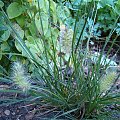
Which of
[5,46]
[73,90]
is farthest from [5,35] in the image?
[73,90]

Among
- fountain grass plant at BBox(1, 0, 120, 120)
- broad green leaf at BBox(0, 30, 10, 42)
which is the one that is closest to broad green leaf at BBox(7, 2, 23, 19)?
broad green leaf at BBox(0, 30, 10, 42)

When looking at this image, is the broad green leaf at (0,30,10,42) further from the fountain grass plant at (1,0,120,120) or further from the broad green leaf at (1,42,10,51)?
the fountain grass plant at (1,0,120,120)

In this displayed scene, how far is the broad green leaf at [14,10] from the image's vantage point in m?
1.91

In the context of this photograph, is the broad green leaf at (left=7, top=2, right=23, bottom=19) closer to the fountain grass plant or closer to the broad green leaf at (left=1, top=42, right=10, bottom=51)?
the broad green leaf at (left=1, top=42, right=10, bottom=51)

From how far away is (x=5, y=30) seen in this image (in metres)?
1.89

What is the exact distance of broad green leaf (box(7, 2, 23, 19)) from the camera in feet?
6.26

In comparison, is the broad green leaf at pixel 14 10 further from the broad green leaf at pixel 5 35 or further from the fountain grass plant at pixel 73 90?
the fountain grass plant at pixel 73 90

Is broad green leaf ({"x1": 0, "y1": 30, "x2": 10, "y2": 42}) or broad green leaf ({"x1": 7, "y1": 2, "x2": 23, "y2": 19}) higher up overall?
broad green leaf ({"x1": 7, "y1": 2, "x2": 23, "y2": 19})

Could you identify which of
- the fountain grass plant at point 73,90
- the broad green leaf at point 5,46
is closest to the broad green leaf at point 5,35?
the broad green leaf at point 5,46

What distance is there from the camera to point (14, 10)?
1.91 meters

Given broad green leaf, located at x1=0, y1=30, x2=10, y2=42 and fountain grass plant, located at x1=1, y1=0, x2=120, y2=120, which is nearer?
fountain grass plant, located at x1=1, y1=0, x2=120, y2=120

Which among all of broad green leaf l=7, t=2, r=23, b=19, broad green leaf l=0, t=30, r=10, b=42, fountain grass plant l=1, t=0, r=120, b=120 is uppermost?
broad green leaf l=7, t=2, r=23, b=19

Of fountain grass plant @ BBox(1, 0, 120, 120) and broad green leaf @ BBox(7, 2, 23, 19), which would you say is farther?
broad green leaf @ BBox(7, 2, 23, 19)

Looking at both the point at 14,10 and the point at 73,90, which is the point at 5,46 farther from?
the point at 73,90
